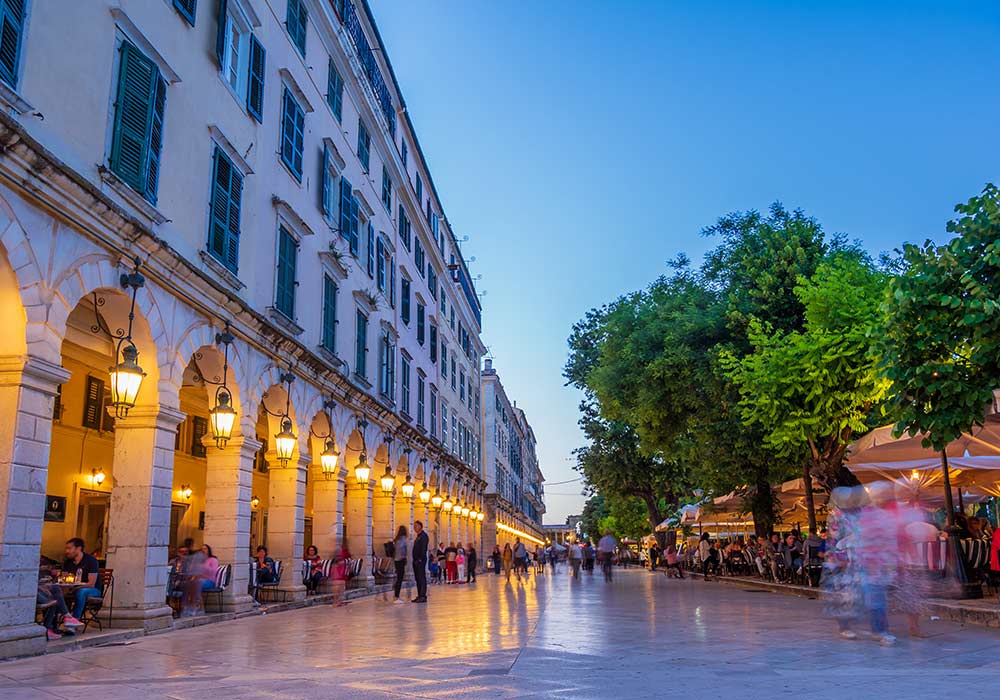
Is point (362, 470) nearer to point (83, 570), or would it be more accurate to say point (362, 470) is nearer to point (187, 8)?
point (83, 570)

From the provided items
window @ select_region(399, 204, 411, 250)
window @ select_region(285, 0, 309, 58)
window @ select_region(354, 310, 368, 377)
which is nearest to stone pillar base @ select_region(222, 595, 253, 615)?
window @ select_region(354, 310, 368, 377)

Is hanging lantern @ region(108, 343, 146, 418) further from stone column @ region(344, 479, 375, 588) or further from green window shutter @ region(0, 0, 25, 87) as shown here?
stone column @ region(344, 479, 375, 588)

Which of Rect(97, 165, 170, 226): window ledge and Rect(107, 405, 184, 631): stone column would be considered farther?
Rect(107, 405, 184, 631): stone column

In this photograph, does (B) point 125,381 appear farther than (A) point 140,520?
No

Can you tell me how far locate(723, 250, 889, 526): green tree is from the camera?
1670cm

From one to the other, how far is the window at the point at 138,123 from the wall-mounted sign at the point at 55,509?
7218 mm

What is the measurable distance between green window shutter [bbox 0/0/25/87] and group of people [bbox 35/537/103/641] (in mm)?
6023

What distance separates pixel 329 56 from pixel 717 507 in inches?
812

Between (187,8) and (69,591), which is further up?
(187,8)

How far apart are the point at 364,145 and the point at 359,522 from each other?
11.2 metres


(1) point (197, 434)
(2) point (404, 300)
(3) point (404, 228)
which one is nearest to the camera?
(1) point (197, 434)

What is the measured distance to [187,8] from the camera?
14203mm

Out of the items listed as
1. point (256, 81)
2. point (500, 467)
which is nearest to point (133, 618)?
point (256, 81)

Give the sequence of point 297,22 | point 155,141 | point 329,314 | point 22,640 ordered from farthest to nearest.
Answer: point 329,314
point 297,22
point 155,141
point 22,640
